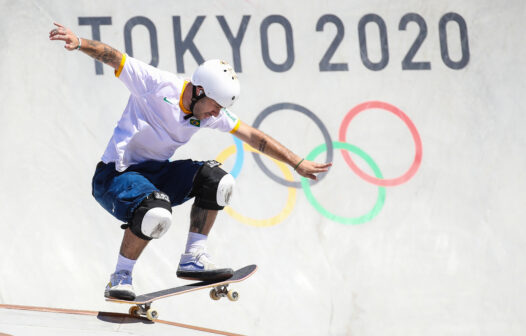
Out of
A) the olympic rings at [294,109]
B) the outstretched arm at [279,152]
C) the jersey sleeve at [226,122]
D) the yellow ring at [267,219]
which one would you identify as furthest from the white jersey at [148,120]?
the olympic rings at [294,109]

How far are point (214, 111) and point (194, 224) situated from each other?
1.01 metres

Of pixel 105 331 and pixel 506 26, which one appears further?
pixel 506 26

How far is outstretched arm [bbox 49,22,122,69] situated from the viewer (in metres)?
4.98

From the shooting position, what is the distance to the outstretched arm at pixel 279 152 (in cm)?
583

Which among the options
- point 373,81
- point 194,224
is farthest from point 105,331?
point 373,81

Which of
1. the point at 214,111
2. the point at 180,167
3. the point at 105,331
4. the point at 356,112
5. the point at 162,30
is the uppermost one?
the point at 162,30

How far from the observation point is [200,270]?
5.84m

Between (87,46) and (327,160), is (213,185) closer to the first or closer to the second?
(87,46)

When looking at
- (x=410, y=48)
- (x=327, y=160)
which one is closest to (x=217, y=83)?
(x=327, y=160)

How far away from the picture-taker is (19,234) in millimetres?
8555

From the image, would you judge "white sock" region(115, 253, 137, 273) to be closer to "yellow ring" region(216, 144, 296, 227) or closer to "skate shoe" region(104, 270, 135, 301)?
"skate shoe" region(104, 270, 135, 301)

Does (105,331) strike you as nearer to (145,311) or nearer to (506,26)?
(145,311)

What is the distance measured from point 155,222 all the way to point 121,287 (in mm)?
667

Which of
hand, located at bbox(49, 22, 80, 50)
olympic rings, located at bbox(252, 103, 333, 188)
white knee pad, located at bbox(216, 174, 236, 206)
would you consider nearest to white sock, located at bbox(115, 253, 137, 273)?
white knee pad, located at bbox(216, 174, 236, 206)
